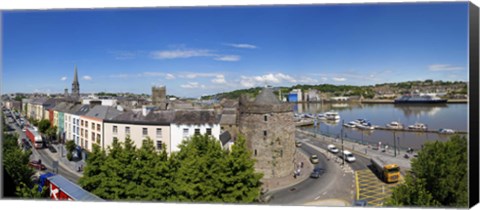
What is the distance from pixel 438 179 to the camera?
10273mm

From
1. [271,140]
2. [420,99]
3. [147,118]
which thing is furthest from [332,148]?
[147,118]

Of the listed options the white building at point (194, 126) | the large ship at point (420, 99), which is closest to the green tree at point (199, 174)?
the white building at point (194, 126)

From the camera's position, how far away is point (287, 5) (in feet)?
35.8

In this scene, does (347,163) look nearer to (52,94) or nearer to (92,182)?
(92,182)

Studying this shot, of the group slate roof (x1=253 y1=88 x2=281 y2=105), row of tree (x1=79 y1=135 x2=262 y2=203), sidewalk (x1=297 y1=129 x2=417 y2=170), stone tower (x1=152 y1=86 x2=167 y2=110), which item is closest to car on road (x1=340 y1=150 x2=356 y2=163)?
sidewalk (x1=297 y1=129 x2=417 y2=170)

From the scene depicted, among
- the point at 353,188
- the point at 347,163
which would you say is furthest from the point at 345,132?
the point at 353,188

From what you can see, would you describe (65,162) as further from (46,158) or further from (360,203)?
(360,203)

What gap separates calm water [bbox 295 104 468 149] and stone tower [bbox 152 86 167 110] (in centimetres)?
484

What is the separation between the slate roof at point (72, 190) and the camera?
36.0 feet

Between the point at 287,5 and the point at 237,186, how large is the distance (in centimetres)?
547

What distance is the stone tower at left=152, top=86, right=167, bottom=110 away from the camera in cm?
1224

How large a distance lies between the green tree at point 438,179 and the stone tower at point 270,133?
183 inches

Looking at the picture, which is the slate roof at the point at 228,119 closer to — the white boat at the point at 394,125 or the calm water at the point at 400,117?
the calm water at the point at 400,117

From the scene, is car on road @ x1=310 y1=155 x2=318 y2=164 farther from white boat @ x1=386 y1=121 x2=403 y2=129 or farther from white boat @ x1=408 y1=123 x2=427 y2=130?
white boat @ x1=408 y1=123 x2=427 y2=130
